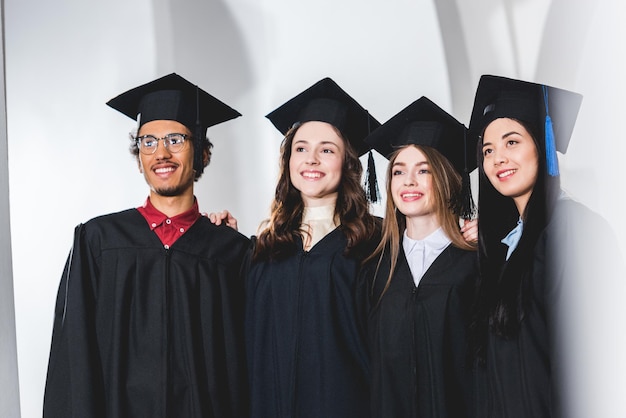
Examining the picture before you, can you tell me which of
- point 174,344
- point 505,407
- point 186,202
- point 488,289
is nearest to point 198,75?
point 186,202

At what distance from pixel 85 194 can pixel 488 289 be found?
2385 mm

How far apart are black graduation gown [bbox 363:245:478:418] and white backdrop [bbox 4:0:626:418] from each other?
122 cm

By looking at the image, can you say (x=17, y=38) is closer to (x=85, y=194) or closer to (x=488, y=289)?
(x=85, y=194)

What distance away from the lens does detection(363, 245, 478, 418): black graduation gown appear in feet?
9.20

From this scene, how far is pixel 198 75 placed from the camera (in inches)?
174

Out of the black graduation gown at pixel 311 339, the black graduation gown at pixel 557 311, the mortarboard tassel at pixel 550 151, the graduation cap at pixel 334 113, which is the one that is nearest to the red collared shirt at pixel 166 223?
the black graduation gown at pixel 311 339

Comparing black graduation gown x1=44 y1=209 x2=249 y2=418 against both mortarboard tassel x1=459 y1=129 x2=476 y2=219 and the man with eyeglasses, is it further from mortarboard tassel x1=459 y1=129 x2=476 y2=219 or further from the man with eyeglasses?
mortarboard tassel x1=459 y1=129 x2=476 y2=219

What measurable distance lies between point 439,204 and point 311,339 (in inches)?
28.7

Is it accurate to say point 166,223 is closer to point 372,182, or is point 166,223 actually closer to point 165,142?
point 165,142

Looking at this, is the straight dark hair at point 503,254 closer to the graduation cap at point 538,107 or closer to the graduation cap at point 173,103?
the graduation cap at point 538,107

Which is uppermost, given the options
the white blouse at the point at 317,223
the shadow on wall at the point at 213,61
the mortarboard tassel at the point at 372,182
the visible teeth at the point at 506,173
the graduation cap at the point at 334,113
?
the shadow on wall at the point at 213,61

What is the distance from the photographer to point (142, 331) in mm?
3068

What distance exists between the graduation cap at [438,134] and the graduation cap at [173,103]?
76 cm

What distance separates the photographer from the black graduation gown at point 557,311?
233cm
